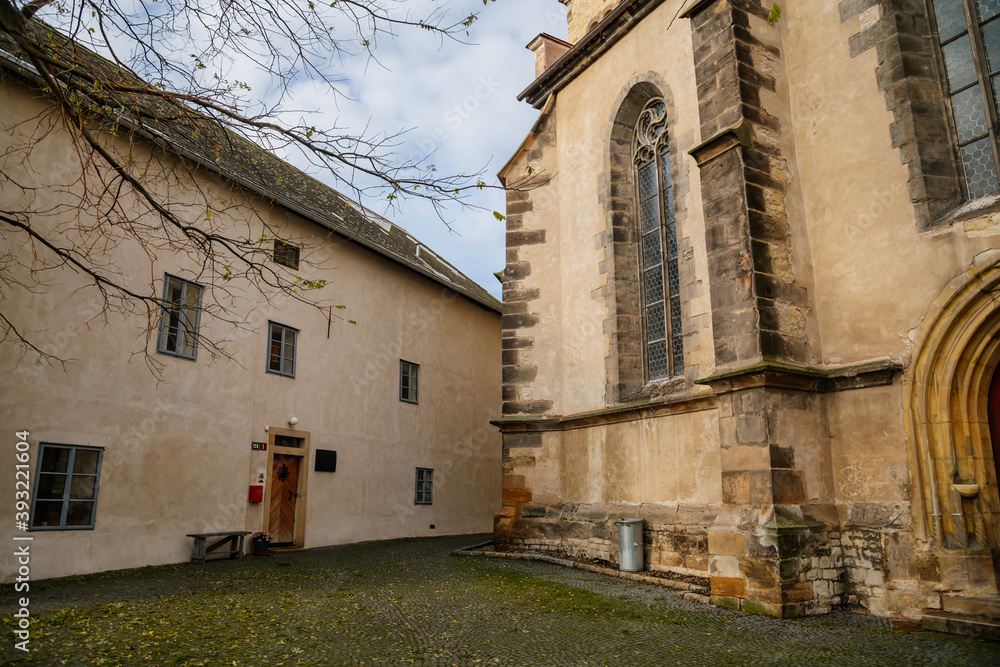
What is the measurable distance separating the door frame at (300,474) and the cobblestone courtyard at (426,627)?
13.2 feet

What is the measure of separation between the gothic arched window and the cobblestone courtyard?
337 cm

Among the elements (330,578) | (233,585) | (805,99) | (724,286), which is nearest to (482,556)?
(330,578)

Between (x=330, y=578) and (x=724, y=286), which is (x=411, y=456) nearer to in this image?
(x=330, y=578)

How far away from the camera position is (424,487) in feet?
56.1

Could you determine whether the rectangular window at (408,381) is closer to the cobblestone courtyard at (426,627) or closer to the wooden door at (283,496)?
the wooden door at (283,496)

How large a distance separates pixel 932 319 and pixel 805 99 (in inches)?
127

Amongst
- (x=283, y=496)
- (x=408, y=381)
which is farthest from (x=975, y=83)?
(x=408, y=381)

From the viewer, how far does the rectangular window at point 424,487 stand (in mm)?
16886

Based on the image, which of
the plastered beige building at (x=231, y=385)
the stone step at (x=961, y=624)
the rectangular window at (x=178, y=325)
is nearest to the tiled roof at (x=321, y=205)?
the plastered beige building at (x=231, y=385)

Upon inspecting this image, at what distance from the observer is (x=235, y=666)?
460 cm

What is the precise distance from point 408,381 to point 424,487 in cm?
275

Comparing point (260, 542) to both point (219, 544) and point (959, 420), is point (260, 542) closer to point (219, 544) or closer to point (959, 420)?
point (219, 544)

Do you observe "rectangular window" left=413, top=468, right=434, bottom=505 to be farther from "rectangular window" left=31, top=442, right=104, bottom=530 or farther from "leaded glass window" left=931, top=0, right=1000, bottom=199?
"leaded glass window" left=931, top=0, right=1000, bottom=199

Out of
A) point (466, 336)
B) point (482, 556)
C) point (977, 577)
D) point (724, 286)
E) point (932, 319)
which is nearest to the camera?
point (977, 577)
